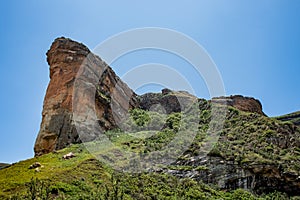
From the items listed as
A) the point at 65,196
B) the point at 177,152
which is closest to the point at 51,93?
the point at 177,152

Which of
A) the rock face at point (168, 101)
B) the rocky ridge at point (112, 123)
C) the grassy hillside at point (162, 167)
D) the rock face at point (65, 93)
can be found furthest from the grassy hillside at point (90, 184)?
the rock face at point (168, 101)

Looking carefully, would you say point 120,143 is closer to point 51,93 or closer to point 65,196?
point 51,93

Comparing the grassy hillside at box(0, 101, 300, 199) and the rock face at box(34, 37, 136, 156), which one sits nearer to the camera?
the grassy hillside at box(0, 101, 300, 199)

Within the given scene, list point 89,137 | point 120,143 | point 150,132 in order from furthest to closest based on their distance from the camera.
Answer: point 150,132 < point 89,137 < point 120,143

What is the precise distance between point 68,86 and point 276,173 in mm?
26524

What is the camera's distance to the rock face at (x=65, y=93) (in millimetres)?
38125

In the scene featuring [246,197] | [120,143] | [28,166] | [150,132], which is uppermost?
[150,132]

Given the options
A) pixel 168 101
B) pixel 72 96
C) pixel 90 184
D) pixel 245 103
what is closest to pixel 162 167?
pixel 90 184

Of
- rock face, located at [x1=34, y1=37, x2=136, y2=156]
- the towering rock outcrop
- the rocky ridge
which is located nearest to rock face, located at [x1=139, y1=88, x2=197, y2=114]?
the rocky ridge

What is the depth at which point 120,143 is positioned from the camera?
3544 centimetres

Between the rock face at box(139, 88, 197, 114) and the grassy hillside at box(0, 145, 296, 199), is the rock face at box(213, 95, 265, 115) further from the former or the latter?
the grassy hillside at box(0, 145, 296, 199)

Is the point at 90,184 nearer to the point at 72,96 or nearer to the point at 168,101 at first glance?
the point at 72,96

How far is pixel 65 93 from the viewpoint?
41.3 meters

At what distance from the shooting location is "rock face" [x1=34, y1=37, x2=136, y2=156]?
38.1 m
